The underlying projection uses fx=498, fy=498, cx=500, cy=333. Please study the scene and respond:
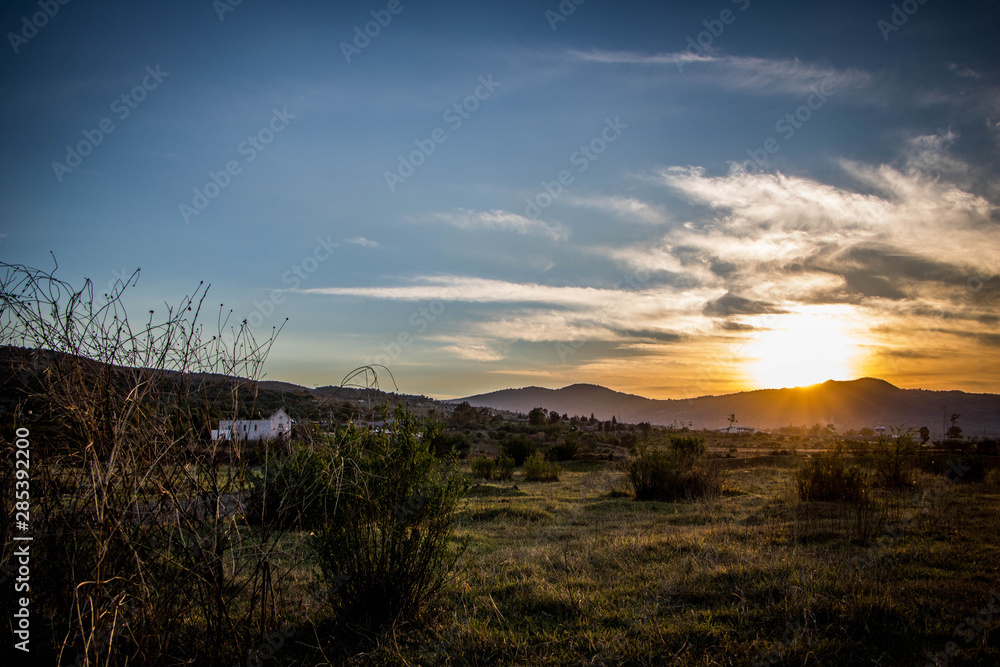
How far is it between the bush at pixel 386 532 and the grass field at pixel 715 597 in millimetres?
285

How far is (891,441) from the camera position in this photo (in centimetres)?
1542

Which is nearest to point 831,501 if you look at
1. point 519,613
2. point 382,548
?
point 519,613

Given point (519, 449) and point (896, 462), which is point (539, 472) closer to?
point (519, 449)

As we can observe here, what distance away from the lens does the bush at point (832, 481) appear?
37.3 ft

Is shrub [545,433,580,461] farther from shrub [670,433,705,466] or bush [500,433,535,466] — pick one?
shrub [670,433,705,466]

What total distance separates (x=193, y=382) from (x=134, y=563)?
1.15 meters

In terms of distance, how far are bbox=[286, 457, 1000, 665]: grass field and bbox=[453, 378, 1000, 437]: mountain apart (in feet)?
273

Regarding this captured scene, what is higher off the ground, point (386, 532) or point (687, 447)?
point (386, 532)

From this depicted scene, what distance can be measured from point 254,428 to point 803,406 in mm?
142295

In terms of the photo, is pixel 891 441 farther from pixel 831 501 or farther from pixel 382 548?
pixel 382 548

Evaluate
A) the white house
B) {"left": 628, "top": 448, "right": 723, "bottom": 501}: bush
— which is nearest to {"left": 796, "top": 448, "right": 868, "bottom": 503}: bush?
{"left": 628, "top": 448, "right": 723, "bottom": 501}: bush
